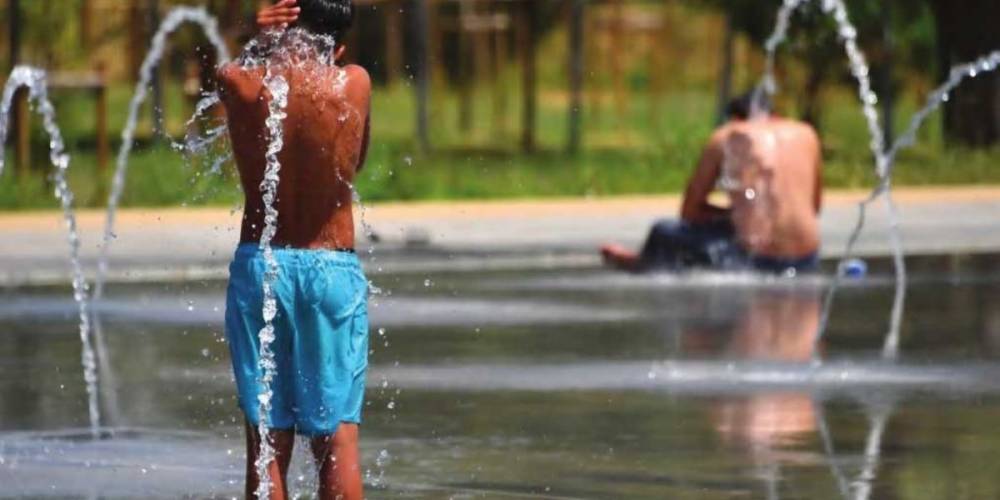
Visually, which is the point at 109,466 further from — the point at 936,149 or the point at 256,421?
the point at 936,149

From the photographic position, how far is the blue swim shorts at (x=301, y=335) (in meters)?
7.36

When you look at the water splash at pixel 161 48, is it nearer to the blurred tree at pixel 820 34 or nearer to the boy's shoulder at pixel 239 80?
the blurred tree at pixel 820 34

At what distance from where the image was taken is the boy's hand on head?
24.4 feet

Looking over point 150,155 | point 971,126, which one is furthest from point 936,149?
point 150,155

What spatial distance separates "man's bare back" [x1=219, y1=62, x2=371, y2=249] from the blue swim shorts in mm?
60

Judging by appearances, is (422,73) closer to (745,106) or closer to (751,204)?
(745,106)

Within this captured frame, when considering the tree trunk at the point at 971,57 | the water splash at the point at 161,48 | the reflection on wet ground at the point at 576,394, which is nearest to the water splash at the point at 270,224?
the reflection on wet ground at the point at 576,394

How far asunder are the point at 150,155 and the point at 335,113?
18.4 metres

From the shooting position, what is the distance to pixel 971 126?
2778 cm

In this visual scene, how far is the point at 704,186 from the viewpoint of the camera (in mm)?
17859

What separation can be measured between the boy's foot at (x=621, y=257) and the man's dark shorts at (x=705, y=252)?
0.47 feet

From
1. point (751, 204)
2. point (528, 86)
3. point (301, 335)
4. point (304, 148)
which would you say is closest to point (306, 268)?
point (301, 335)

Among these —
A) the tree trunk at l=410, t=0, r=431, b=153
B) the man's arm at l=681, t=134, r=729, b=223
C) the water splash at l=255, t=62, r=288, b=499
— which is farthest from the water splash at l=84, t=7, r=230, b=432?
the man's arm at l=681, t=134, r=729, b=223

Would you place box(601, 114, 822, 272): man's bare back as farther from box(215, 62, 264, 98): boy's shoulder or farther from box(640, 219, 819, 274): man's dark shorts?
box(215, 62, 264, 98): boy's shoulder
